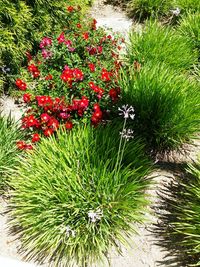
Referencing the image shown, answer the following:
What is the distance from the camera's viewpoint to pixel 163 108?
4.12 meters

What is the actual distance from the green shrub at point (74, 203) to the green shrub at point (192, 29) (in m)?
3.06

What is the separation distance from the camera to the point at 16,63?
4.96m

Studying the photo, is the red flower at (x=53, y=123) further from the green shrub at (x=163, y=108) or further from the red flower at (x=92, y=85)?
the green shrub at (x=163, y=108)

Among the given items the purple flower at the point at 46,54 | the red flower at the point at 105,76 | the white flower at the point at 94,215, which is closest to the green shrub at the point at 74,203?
the white flower at the point at 94,215

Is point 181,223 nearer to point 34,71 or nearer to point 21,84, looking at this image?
point 21,84

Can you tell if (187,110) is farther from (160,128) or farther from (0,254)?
(0,254)

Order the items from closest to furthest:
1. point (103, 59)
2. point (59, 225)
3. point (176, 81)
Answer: point (59, 225)
point (176, 81)
point (103, 59)

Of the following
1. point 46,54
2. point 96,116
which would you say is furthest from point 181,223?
point 46,54

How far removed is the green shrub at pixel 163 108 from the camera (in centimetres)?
410

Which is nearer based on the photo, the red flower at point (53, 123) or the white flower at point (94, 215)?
the white flower at point (94, 215)

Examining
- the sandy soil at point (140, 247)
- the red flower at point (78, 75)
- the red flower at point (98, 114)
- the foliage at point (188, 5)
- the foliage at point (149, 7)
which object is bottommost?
the sandy soil at point (140, 247)

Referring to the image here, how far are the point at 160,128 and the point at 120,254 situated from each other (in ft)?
5.00

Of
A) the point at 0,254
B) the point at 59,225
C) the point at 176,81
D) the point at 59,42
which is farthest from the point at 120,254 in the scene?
the point at 59,42

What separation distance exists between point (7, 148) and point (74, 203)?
110 cm
